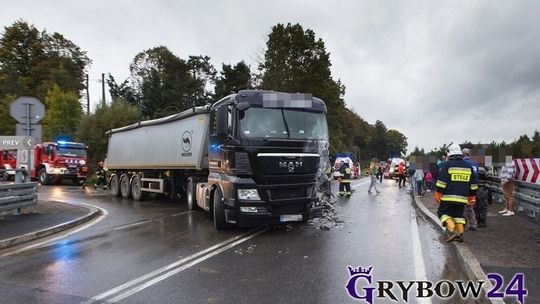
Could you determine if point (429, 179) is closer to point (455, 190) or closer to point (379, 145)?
point (455, 190)

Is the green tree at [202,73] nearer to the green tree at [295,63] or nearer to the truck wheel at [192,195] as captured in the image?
the green tree at [295,63]

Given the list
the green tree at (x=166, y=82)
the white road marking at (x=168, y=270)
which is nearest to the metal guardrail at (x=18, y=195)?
the white road marking at (x=168, y=270)

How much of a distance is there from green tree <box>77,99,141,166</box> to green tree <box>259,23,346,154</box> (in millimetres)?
14791

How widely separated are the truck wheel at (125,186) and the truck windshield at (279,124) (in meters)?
11.2

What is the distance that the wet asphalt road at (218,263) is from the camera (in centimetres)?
538

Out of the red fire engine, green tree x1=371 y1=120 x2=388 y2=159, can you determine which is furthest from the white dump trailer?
green tree x1=371 y1=120 x2=388 y2=159

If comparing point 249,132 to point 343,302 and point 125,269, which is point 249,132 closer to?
point 125,269

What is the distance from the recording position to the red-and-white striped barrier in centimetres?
1069

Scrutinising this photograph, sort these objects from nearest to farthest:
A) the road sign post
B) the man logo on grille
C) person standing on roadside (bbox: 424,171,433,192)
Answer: the road sign post, the man logo on grille, person standing on roadside (bbox: 424,171,433,192)

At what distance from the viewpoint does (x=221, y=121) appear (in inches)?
368

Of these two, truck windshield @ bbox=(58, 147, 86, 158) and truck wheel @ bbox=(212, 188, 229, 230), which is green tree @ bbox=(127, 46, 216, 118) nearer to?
truck windshield @ bbox=(58, 147, 86, 158)

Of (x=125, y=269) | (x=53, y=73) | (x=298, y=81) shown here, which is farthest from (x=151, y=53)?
(x=125, y=269)

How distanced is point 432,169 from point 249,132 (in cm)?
1264

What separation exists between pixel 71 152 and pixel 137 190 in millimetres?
12993
